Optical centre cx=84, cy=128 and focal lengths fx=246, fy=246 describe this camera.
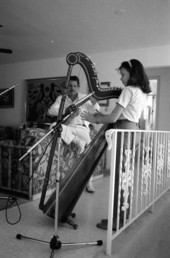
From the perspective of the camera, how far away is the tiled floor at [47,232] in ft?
5.27

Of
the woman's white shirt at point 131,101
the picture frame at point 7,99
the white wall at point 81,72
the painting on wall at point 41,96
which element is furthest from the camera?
the picture frame at point 7,99

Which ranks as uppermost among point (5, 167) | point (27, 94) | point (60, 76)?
point (60, 76)

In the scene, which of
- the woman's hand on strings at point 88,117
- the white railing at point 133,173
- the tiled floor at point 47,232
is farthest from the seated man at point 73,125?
the woman's hand on strings at point 88,117

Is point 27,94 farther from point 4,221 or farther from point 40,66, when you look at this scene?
point 4,221

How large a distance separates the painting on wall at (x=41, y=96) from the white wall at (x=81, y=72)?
134mm

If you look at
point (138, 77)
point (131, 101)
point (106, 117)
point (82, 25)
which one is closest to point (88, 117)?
point (106, 117)

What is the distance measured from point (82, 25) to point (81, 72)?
87 centimetres

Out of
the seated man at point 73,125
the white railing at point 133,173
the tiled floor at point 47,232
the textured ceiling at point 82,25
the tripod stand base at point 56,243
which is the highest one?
the textured ceiling at point 82,25

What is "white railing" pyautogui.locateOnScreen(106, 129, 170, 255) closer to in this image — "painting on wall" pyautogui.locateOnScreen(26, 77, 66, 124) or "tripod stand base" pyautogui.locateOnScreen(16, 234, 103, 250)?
"tripod stand base" pyautogui.locateOnScreen(16, 234, 103, 250)

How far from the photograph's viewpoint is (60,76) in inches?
203

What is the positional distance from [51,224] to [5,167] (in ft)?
3.74

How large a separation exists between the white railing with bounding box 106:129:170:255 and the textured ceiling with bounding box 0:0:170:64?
5.08 ft

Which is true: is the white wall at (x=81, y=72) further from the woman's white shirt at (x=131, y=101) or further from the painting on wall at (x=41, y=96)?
the woman's white shirt at (x=131, y=101)

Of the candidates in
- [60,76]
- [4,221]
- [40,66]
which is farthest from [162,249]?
[40,66]
